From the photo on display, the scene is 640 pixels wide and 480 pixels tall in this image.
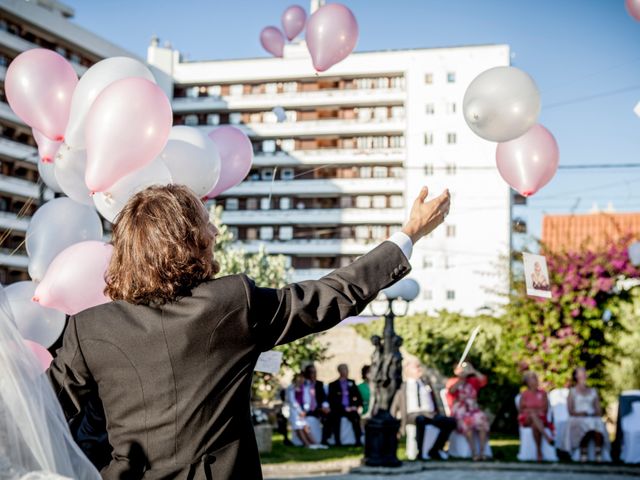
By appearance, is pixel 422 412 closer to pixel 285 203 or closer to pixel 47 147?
pixel 47 147

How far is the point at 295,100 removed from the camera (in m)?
60.8

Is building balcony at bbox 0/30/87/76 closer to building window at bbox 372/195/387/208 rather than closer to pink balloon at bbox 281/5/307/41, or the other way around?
building window at bbox 372/195/387/208

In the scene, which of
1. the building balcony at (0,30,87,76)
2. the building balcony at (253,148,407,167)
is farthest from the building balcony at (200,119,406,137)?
the building balcony at (0,30,87,76)

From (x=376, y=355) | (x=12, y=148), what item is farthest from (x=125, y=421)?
(x=12, y=148)

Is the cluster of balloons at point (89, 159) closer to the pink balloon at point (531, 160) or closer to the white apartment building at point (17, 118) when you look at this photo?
the pink balloon at point (531, 160)

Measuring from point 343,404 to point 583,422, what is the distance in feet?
16.2

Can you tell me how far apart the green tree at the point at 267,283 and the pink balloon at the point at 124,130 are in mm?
12380

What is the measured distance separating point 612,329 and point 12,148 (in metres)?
38.3

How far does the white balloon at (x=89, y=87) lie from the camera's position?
5008 millimetres

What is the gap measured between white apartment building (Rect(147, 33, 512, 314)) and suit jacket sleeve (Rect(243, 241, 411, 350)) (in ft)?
177

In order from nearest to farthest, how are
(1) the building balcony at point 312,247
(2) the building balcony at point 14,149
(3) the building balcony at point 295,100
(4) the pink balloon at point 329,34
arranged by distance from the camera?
(4) the pink balloon at point 329,34 → (2) the building balcony at point 14,149 → (3) the building balcony at point 295,100 → (1) the building balcony at point 312,247

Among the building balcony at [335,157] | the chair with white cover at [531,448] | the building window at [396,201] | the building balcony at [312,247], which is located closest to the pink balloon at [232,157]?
the chair with white cover at [531,448]

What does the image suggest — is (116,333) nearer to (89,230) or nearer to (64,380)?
(64,380)

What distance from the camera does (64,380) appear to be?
238cm
